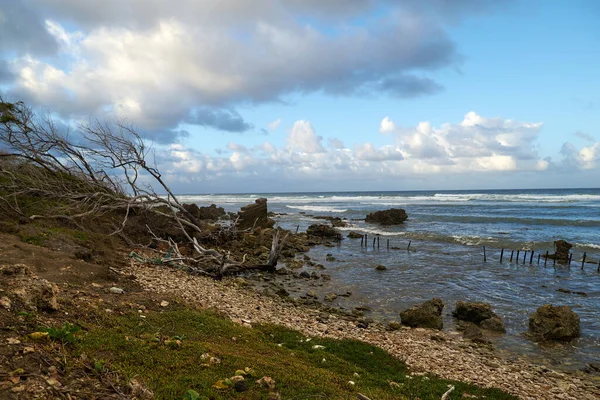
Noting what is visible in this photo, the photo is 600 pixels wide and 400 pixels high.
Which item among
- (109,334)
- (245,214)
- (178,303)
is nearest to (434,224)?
(245,214)

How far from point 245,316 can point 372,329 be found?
3712mm

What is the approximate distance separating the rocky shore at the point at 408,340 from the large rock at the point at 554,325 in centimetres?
201

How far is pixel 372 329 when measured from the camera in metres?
10.4

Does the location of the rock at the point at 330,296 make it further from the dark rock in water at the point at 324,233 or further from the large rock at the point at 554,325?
the dark rock in water at the point at 324,233

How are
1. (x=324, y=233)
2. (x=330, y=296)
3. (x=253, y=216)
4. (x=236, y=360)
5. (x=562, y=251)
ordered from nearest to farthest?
1. (x=236, y=360)
2. (x=330, y=296)
3. (x=562, y=251)
4. (x=253, y=216)
5. (x=324, y=233)

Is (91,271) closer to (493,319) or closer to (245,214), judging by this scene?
(493,319)

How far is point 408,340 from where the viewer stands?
9.47 m

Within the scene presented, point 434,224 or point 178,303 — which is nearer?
point 178,303

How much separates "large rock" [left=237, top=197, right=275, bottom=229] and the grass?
67.0 ft

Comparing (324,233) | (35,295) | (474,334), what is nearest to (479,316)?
(474,334)

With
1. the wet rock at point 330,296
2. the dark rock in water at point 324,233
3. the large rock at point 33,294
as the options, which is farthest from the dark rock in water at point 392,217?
the large rock at point 33,294

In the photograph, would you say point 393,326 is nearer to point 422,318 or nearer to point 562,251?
point 422,318

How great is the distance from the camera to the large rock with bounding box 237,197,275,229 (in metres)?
28.8

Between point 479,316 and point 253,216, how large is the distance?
2067 centimetres
